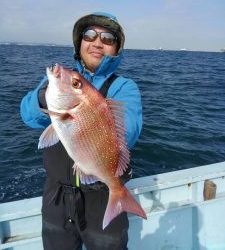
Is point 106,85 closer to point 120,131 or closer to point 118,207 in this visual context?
point 120,131

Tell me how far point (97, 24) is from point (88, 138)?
1.41 meters

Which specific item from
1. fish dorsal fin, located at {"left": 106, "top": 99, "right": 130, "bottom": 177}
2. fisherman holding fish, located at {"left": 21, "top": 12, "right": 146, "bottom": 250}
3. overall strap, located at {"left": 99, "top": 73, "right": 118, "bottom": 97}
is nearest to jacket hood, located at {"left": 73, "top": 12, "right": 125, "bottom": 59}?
fisherman holding fish, located at {"left": 21, "top": 12, "right": 146, "bottom": 250}

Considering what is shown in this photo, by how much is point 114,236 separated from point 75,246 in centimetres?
41

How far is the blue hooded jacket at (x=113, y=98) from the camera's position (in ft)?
9.03

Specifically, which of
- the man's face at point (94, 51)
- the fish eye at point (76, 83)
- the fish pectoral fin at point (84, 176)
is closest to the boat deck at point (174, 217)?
the fish pectoral fin at point (84, 176)

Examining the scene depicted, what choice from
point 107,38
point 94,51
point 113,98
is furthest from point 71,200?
point 107,38

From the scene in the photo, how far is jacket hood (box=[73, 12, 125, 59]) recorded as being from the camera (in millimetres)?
3394

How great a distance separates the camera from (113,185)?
2592 millimetres

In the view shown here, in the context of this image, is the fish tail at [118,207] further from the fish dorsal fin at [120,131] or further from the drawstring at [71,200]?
the drawstring at [71,200]

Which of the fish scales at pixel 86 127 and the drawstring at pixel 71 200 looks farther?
the drawstring at pixel 71 200

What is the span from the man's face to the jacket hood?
2.3 inches

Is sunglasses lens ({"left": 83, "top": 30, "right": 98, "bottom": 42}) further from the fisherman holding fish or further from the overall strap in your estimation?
the overall strap

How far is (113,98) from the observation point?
3.03 metres

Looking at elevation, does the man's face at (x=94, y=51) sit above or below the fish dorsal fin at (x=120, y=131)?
above
